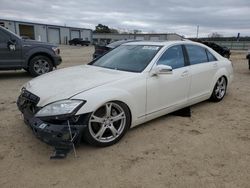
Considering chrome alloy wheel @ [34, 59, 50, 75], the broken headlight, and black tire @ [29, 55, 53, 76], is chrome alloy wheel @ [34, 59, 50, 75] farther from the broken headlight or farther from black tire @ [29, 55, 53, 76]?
the broken headlight

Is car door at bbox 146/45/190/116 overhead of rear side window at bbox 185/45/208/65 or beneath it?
beneath

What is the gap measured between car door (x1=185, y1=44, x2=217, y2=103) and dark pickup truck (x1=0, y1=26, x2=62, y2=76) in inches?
220

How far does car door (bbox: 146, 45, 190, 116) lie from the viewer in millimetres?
4133

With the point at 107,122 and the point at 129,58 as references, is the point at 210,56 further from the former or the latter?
the point at 107,122

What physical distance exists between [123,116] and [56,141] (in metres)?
1.04

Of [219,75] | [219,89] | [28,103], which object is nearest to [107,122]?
[28,103]

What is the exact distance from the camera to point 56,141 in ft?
10.2

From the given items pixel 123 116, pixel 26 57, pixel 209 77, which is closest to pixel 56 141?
pixel 123 116

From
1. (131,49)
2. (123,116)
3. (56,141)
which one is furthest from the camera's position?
(131,49)

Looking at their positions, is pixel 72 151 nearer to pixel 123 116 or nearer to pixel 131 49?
pixel 123 116

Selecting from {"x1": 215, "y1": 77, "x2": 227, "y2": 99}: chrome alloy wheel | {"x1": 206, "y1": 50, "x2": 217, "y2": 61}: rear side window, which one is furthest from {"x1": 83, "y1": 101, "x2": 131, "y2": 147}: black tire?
{"x1": 215, "y1": 77, "x2": 227, "y2": 99}: chrome alloy wheel

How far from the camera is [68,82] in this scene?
373 centimetres

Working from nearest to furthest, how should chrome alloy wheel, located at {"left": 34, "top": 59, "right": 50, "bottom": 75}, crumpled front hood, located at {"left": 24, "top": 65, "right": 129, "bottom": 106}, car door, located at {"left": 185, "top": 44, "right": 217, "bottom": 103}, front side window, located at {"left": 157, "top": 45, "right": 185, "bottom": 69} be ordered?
crumpled front hood, located at {"left": 24, "top": 65, "right": 129, "bottom": 106}, front side window, located at {"left": 157, "top": 45, "right": 185, "bottom": 69}, car door, located at {"left": 185, "top": 44, "right": 217, "bottom": 103}, chrome alloy wheel, located at {"left": 34, "top": 59, "right": 50, "bottom": 75}

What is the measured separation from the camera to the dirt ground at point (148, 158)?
2900 mm
